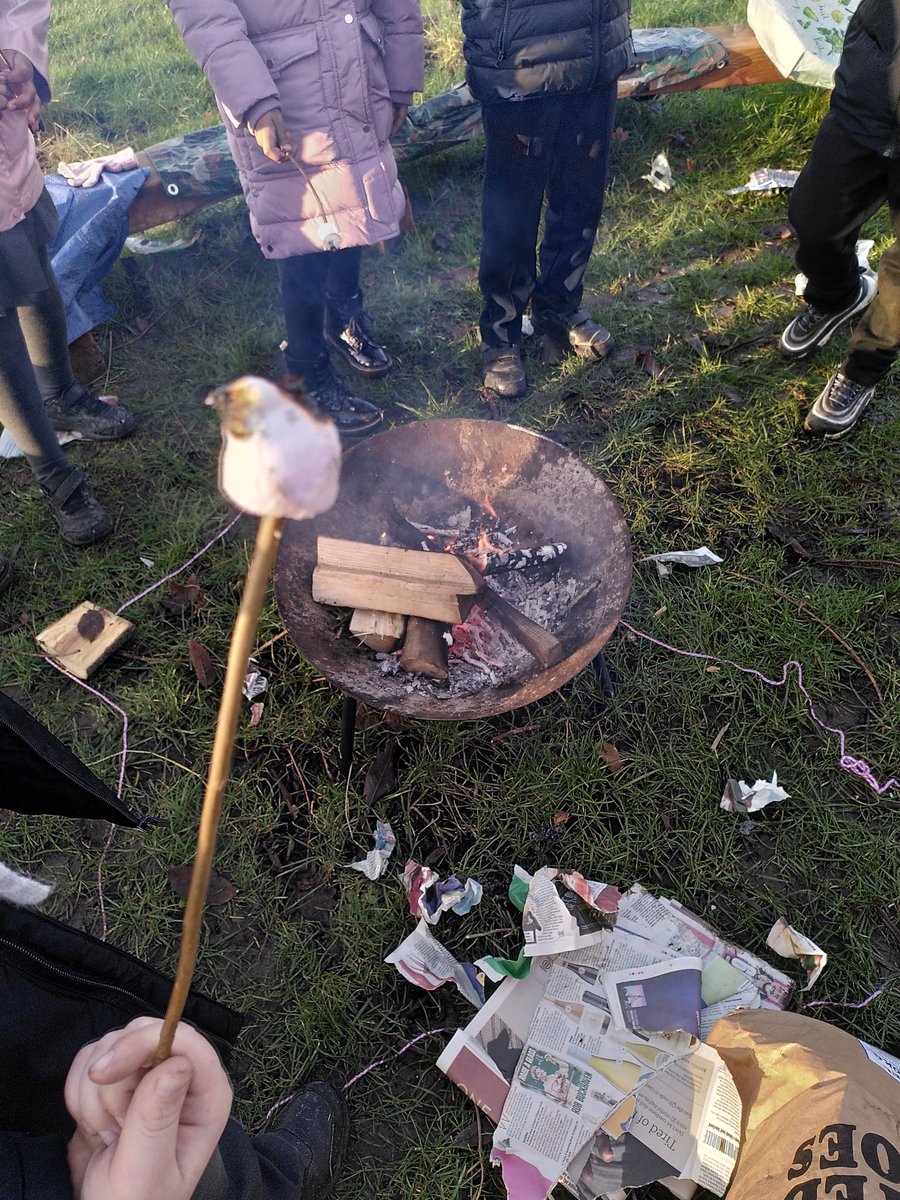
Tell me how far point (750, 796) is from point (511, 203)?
280 centimetres

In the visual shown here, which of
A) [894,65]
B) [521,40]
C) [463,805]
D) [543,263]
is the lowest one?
[463,805]

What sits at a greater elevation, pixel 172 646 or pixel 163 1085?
pixel 163 1085

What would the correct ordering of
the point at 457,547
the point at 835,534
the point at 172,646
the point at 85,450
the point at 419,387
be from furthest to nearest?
1. the point at 419,387
2. the point at 85,450
3. the point at 835,534
4. the point at 172,646
5. the point at 457,547

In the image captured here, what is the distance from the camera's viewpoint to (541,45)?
3.01m

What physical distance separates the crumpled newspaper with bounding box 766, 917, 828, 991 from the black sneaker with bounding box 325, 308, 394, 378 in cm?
333

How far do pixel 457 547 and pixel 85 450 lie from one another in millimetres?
2347

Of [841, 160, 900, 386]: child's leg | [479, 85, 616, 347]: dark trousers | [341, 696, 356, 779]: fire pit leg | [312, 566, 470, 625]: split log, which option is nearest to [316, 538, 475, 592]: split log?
[312, 566, 470, 625]: split log

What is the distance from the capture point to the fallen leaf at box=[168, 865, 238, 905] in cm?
268

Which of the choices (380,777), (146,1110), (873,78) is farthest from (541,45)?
(146,1110)

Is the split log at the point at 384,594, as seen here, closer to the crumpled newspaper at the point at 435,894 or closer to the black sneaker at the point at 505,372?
the crumpled newspaper at the point at 435,894

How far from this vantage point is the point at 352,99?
295 cm

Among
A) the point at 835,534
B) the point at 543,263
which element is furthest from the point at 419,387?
the point at 835,534

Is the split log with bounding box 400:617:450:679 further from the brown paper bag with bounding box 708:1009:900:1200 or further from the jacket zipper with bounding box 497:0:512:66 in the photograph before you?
the jacket zipper with bounding box 497:0:512:66

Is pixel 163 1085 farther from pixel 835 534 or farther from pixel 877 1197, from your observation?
pixel 835 534
